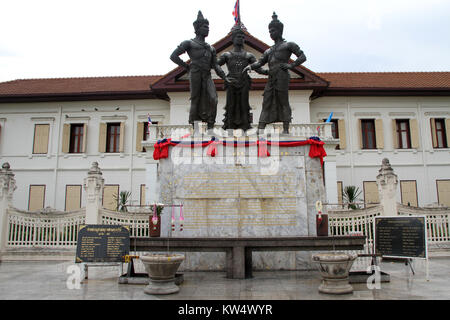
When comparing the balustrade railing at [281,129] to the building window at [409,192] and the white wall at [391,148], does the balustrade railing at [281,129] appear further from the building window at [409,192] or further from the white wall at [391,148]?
the building window at [409,192]

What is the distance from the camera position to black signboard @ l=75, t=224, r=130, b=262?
21.0 ft

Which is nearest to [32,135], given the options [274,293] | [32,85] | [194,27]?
[32,85]

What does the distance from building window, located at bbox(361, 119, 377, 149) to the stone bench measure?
1892 cm

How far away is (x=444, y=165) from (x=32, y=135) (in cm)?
2741

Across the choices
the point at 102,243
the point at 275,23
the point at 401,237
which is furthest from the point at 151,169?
the point at 401,237

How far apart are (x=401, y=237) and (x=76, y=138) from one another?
74.1 ft

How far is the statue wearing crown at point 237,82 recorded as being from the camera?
853 centimetres

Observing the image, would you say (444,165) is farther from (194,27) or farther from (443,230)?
(194,27)

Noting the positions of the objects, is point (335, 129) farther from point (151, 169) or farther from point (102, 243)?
point (102, 243)

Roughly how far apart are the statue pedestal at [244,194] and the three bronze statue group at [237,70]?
974 millimetres

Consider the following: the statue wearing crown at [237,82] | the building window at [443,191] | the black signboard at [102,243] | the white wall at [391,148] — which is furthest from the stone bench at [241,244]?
the building window at [443,191]

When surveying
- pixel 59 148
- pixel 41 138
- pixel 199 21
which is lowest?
pixel 59 148

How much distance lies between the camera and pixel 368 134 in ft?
78.9

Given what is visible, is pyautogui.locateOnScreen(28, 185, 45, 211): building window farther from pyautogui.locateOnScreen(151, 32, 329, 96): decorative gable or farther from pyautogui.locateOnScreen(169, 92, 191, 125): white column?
pyautogui.locateOnScreen(151, 32, 329, 96): decorative gable
